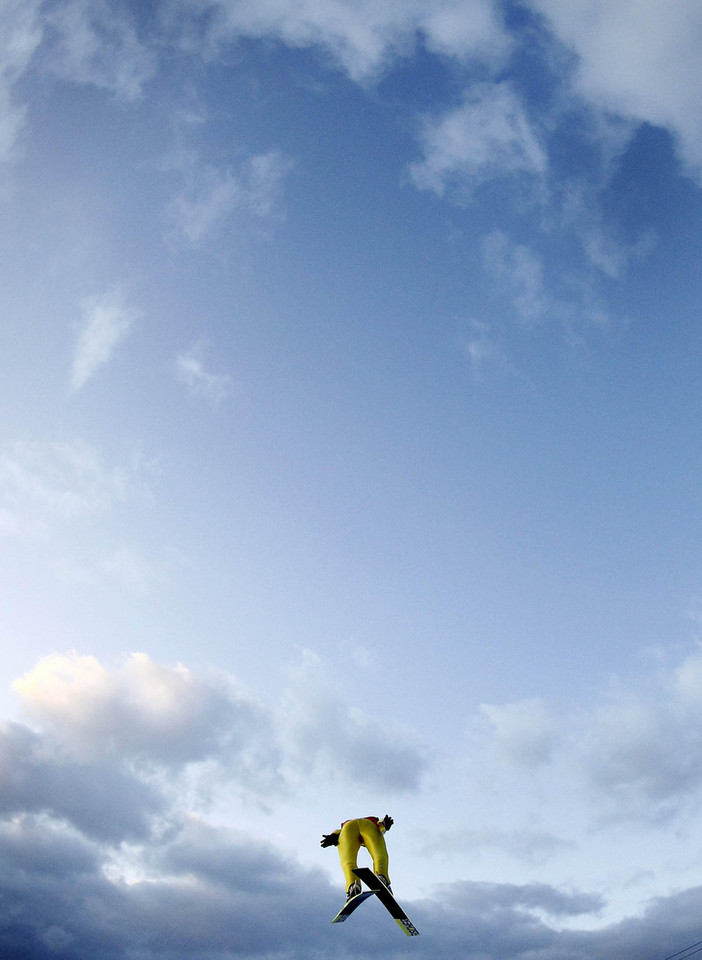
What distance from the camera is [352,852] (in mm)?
22859

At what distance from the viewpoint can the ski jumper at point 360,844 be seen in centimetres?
2275

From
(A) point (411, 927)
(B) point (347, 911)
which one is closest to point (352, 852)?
(B) point (347, 911)

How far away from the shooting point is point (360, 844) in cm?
2320

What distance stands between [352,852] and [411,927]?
5.27 metres

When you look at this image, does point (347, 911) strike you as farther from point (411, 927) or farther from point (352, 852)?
point (411, 927)

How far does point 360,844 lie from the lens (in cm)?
2320

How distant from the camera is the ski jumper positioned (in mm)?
22750

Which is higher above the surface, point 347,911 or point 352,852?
point 352,852

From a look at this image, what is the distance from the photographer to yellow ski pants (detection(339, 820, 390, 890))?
896 inches

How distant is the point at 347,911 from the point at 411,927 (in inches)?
154

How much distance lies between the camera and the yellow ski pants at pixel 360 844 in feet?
74.7

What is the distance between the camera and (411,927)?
24375 mm

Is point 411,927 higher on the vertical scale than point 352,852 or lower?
lower

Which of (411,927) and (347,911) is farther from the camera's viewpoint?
(411,927)
